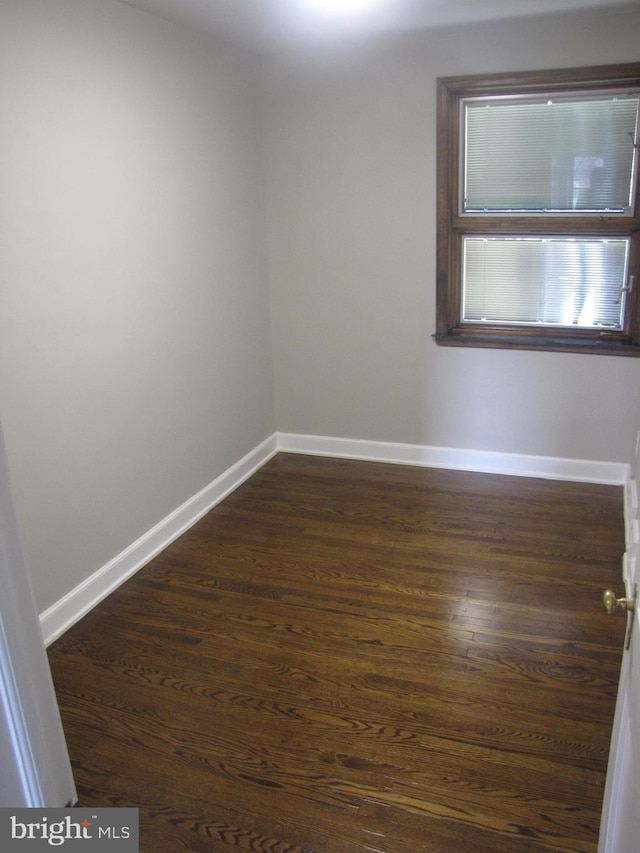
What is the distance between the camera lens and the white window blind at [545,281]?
3.63 meters

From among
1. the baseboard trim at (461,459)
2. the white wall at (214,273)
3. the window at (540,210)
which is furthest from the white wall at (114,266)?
the window at (540,210)

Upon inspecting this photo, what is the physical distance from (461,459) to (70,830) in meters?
2.91

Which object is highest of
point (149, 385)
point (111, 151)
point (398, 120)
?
point (398, 120)

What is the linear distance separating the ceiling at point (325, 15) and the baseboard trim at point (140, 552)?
7.16ft

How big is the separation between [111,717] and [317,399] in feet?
8.15

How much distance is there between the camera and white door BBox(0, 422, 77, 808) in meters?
1.61

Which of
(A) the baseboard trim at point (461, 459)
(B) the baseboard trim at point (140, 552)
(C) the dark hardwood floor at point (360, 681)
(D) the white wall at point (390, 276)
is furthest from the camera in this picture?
(A) the baseboard trim at point (461, 459)

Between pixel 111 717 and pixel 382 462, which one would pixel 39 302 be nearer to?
pixel 111 717

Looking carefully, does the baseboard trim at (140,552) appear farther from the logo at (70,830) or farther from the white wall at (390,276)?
the logo at (70,830)

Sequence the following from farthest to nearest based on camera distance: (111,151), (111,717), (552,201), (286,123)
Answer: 1. (286,123)
2. (552,201)
3. (111,151)
4. (111,717)

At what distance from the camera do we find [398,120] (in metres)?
3.69

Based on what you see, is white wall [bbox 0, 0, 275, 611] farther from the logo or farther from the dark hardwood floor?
the logo

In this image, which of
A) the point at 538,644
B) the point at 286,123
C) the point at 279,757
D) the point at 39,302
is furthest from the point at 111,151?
the point at 538,644

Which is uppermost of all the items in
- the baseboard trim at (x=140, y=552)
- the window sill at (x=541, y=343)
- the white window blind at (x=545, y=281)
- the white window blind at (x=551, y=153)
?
the white window blind at (x=551, y=153)
